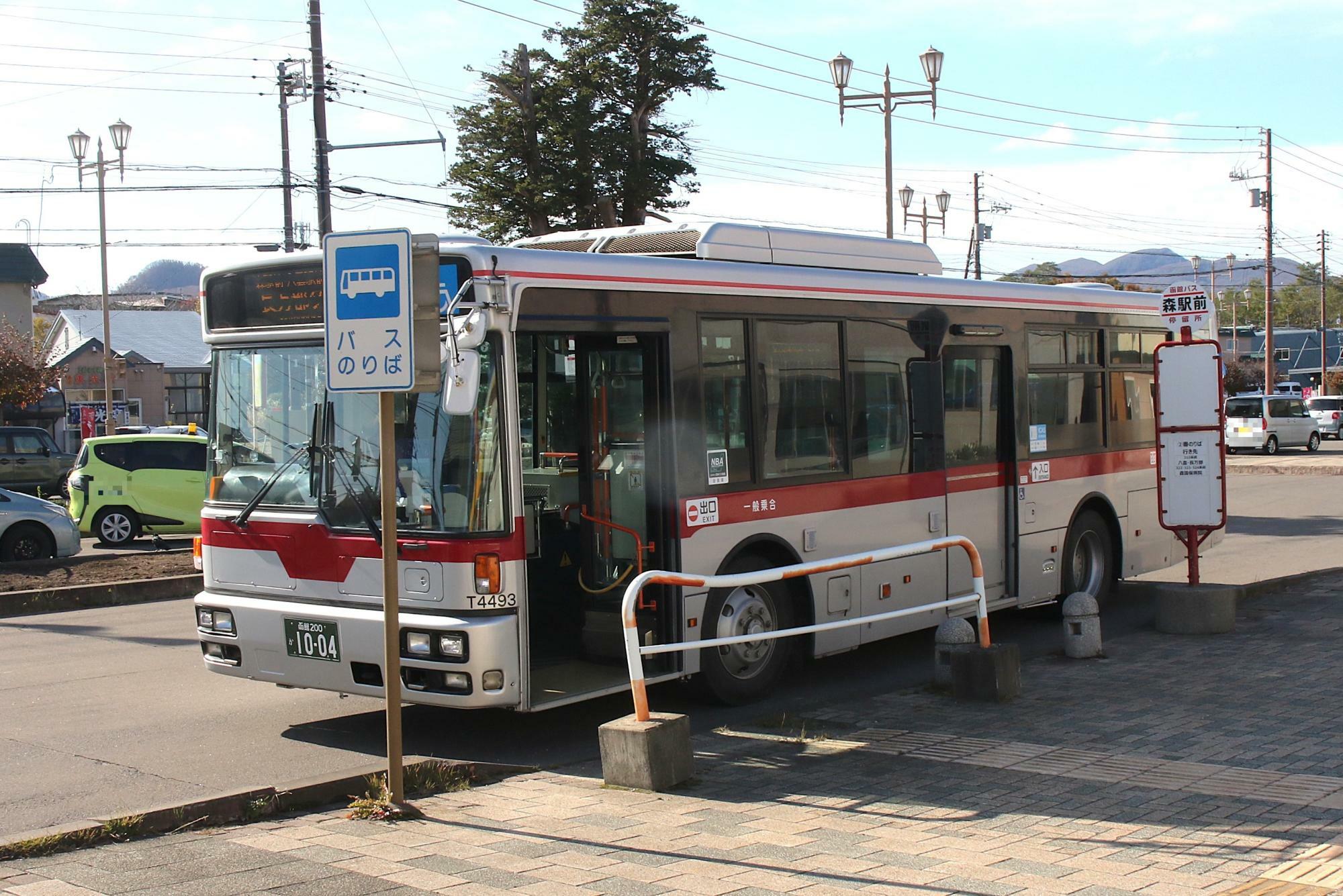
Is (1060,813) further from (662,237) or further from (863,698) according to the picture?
(662,237)

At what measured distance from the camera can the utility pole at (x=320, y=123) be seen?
23234 millimetres

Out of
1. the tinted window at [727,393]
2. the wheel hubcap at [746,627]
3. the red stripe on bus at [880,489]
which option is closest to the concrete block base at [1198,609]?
the red stripe on bus at [880,489]

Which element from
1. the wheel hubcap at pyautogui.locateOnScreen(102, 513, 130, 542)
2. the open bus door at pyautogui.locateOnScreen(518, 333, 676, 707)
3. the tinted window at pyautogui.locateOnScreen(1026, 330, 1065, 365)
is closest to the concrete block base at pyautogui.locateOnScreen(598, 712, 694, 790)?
the open bus door at pyautogui.locateOnScreen(518, 333, 676, 707)

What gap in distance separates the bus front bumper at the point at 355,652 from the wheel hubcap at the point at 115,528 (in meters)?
14.9

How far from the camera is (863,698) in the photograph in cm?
931

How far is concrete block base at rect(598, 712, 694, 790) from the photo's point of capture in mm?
6875

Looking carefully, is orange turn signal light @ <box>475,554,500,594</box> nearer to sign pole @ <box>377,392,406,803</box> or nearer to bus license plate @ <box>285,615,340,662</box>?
sign pole @ <box>377,392,406,803</box>

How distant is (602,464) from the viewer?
8.68 metres

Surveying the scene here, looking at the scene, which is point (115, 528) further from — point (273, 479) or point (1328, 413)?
point (1328, 413)

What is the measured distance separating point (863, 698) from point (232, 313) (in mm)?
5007

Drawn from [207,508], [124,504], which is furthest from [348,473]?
[124,504]

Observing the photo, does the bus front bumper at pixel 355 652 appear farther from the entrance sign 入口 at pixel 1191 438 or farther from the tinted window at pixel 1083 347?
the tinted window at pixel 1083 347

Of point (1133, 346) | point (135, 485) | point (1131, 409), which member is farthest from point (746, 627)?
point (135, 485)

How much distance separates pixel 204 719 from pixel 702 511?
3.73 meters
